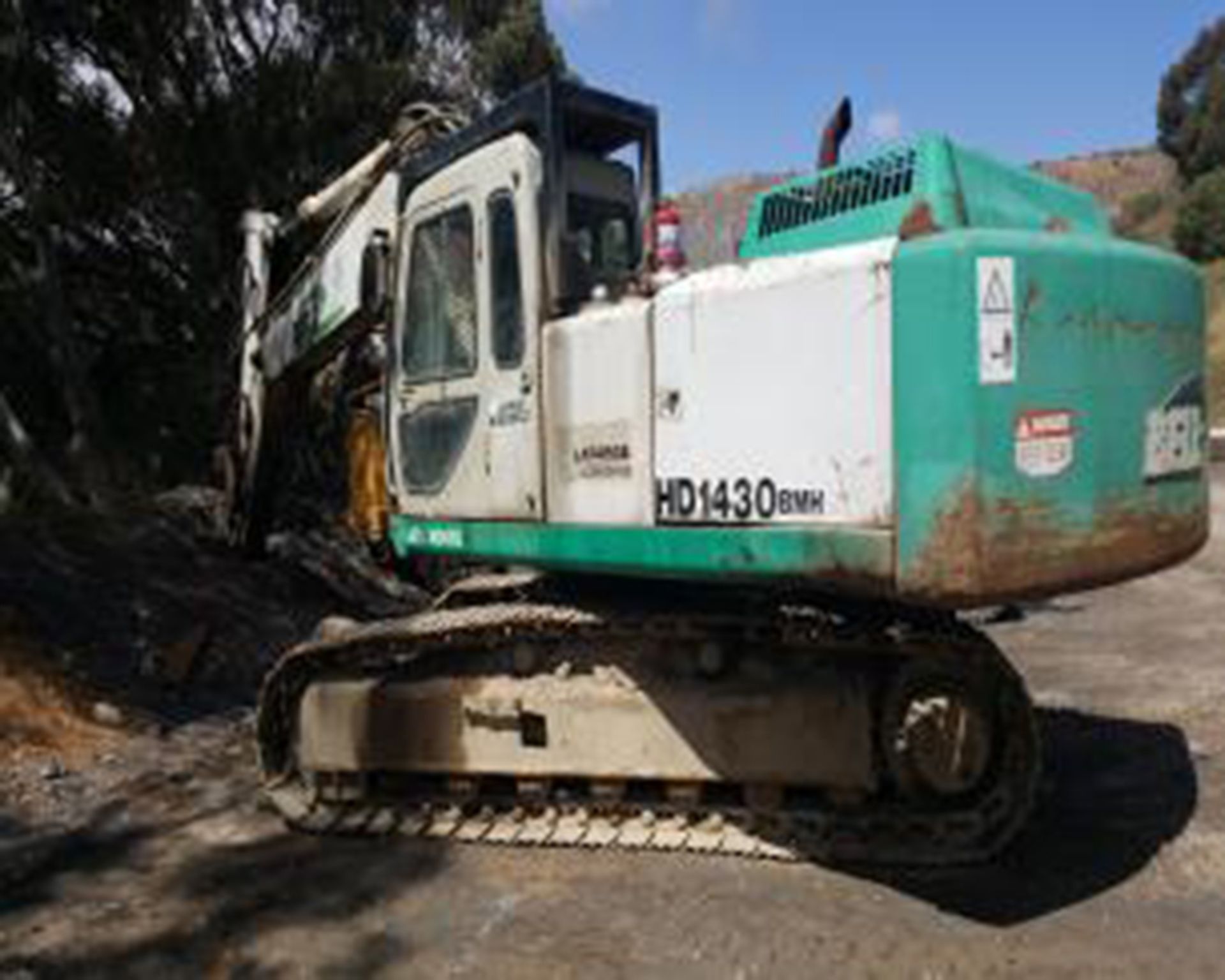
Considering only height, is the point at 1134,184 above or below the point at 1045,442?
above

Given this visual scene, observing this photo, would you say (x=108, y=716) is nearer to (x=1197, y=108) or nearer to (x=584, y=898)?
(x=584, y=898)

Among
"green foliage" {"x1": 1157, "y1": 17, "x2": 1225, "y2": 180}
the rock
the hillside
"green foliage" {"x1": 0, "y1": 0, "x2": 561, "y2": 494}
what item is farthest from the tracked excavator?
"green foliage" {"x1": 1157, "y1": 17, "x2": 1225, "y2": 180}

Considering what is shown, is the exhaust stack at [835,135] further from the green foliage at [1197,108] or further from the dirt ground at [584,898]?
the green foliage at [1197,108]

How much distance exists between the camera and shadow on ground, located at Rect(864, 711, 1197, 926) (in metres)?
5.44

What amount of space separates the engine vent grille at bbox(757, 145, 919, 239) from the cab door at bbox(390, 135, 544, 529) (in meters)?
0.97

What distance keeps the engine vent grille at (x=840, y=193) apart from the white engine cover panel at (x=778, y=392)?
384mm

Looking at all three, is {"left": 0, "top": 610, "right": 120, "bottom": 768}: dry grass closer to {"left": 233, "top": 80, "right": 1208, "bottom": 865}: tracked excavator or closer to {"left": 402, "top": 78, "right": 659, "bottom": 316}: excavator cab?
{"left": 233, "top": 80, "right": 1208, "bottom": 865}: tracked excavator

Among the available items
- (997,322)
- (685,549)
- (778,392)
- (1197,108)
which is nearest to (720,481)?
(685,549)

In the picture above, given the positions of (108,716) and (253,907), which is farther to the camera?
(108,716)

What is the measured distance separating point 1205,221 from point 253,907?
150ft

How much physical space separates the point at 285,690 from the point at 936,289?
3973mm

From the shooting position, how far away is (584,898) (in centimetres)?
568

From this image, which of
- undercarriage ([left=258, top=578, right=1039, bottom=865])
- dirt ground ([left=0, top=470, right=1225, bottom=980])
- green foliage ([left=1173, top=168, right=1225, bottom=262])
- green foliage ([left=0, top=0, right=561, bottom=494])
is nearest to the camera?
dirt ground ([left=0, top=470, right=1225, bottom=980])

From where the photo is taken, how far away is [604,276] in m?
6.20
